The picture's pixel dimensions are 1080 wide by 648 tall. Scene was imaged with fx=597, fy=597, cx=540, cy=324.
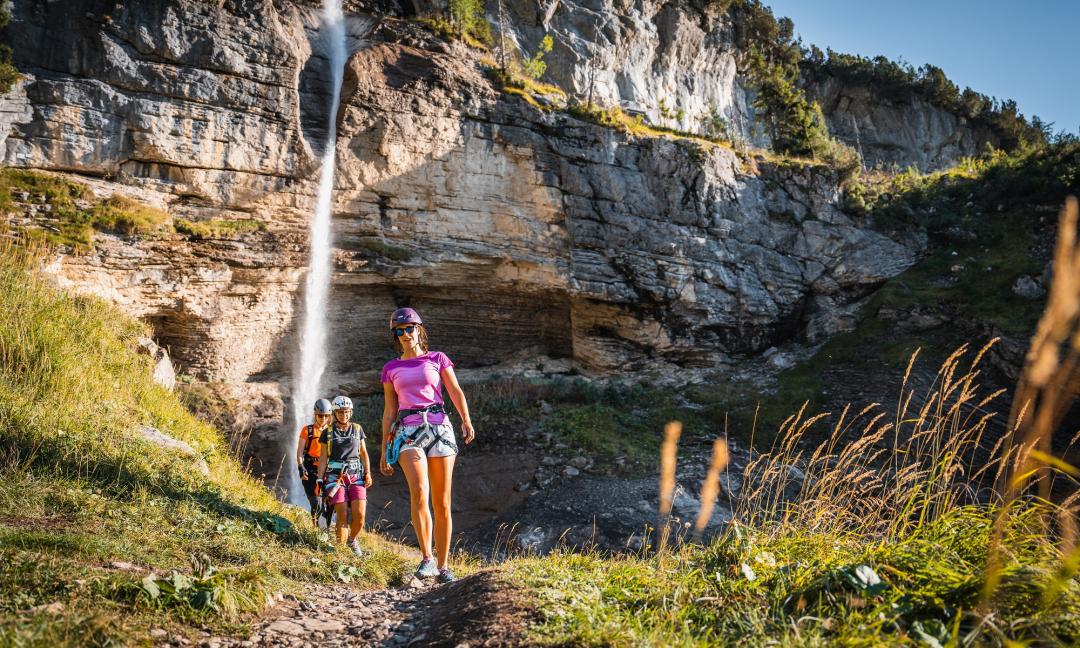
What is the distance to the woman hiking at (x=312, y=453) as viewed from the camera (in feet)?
23.5

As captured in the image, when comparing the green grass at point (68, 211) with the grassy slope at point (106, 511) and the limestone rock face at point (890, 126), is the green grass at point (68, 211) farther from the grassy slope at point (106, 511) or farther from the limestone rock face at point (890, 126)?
the limestone rock face at point (890, 126)

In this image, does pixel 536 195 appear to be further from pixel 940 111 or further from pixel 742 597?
pixel 940 111

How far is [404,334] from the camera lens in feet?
16.6

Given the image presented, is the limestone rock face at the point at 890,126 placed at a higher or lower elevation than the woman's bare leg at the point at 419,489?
higher

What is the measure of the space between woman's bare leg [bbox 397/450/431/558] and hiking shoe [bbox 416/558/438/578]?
0.15 ft

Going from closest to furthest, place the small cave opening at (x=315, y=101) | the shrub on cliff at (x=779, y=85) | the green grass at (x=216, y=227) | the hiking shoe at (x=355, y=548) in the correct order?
the hiking shoe at (x=355, y=548)
the green grass at (x=216, y=227)
the small cave opening at (x=315, y=101)
the shrub on cliff at (x=779, y=85)

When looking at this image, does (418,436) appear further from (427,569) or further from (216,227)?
(216,227)

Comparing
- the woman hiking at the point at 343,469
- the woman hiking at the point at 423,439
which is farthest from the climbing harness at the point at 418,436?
the woman hiking at the point at 343,469

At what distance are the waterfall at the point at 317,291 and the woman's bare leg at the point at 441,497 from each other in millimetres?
10587

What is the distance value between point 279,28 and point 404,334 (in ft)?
45.5

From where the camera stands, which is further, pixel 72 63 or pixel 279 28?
pixel 279 28

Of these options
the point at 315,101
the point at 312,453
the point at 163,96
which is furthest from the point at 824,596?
the point at 315,101

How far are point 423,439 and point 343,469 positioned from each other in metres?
2.45

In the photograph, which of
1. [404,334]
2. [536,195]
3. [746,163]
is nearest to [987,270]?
[746,163]
